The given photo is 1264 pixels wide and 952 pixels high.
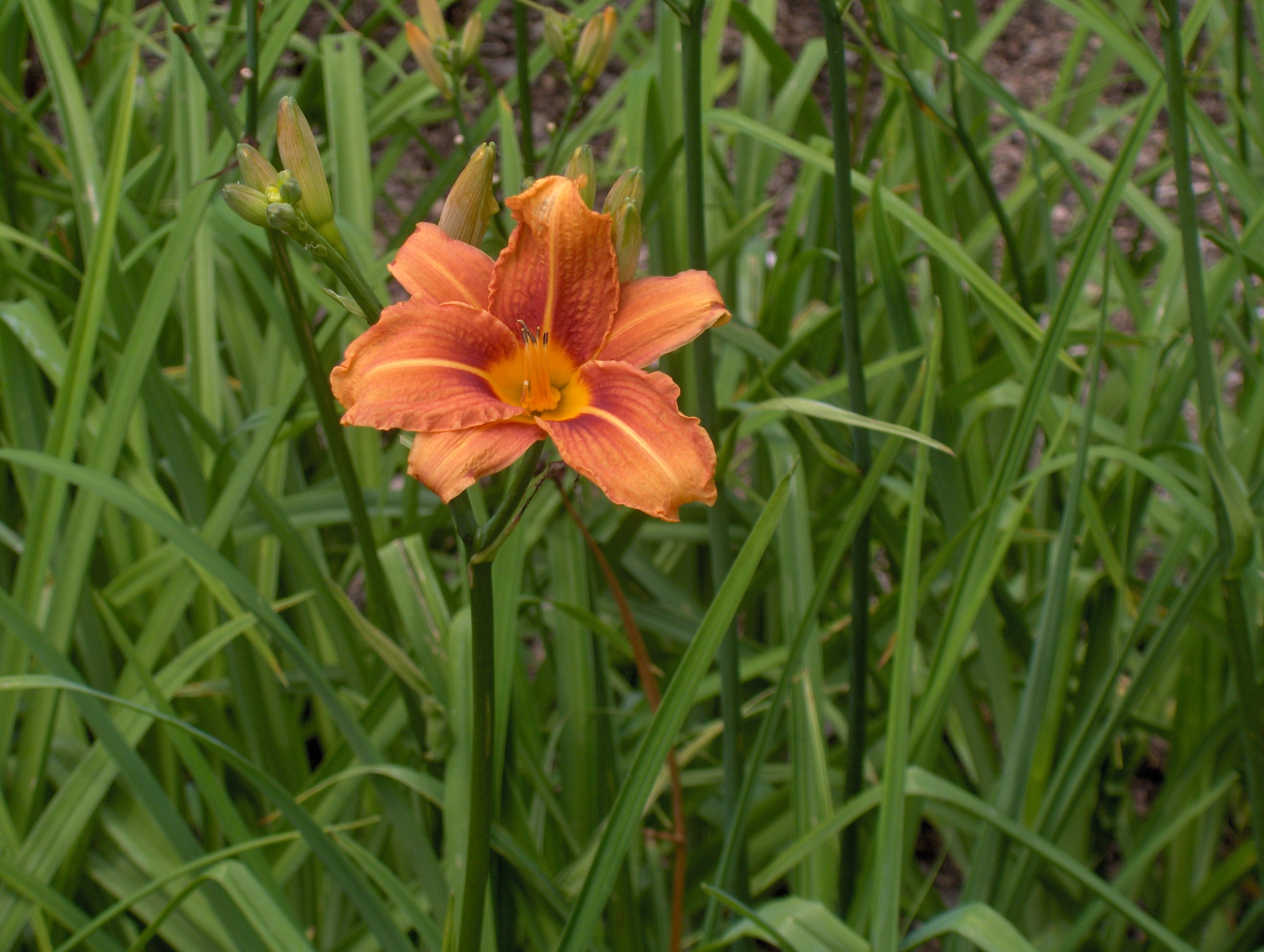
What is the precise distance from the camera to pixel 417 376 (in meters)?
0.51

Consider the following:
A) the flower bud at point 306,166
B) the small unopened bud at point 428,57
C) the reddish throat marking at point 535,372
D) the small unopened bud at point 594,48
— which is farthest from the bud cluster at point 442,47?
the reddish throat marking at point 535,372

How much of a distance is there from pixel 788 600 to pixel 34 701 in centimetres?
79

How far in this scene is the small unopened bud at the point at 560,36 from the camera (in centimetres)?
102

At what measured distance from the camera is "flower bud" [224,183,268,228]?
0.56 meters

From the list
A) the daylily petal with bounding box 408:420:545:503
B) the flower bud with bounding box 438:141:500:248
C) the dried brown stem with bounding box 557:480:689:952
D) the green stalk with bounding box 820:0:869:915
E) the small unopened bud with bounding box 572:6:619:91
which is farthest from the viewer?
the small unopened bud with bounding box 572:6:619:91

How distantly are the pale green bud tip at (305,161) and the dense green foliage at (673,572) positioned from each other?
2.4 inches

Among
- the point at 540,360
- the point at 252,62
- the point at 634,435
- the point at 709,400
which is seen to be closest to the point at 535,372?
the point at 540,360

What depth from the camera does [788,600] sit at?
1.02 metres

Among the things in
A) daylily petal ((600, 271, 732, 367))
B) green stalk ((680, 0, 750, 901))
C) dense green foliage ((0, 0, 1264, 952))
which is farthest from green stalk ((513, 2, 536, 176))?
daylily petal ((600, 271, 732, 367))

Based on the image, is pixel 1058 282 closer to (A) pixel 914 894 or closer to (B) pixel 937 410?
(B) pixel 937 410

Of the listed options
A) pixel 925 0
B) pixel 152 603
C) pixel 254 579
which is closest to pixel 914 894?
pixel 254 579

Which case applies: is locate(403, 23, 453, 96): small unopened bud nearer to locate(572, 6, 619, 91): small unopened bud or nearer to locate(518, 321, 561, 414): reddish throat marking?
locate(572, 6, 619, 91): small unopened bud

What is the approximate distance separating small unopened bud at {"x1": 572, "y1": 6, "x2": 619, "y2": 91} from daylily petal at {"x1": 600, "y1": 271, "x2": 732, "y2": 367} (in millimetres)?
538

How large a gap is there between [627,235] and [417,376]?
0.56 ft
